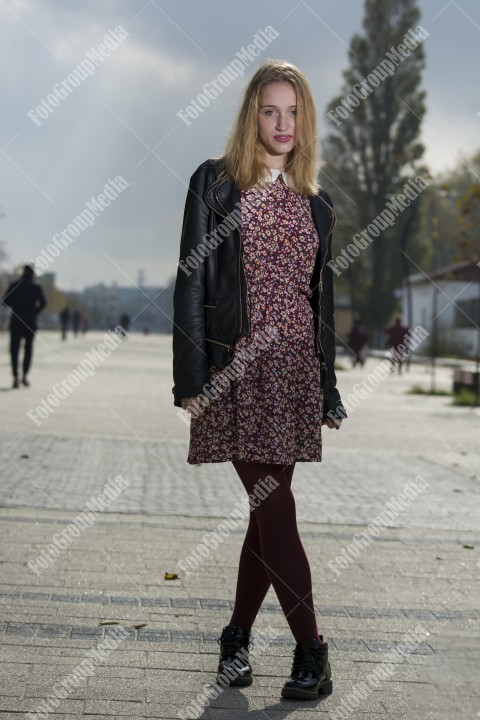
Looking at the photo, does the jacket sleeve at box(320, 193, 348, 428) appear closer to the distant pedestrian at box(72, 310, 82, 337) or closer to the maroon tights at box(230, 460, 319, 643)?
the maroon tights at box(230, 460, 319, 643)

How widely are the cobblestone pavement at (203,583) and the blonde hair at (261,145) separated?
149 centimetres

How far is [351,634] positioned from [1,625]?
130 cm

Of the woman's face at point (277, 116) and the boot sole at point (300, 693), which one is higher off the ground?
the woman's face at point (277, 116)

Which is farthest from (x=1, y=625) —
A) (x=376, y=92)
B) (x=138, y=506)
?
(x=376, y=92)

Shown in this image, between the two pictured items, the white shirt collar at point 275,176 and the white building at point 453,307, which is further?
the white building at point 453,307

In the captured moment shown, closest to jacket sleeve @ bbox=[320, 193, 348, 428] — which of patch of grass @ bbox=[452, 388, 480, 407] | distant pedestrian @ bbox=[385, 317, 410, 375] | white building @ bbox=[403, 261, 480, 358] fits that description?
patch of grass @ bbox=[452, 388, 480, 407]

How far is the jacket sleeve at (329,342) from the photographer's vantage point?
3.83 meters

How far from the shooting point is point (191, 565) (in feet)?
18.7

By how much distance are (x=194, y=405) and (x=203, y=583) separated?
5.98ft

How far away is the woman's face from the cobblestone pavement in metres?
1.57

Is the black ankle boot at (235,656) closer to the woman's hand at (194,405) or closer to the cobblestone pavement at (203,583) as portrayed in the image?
the cobblestone pavement at (203,583)

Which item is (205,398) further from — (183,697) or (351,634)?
(351,634)

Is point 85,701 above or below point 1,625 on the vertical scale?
above

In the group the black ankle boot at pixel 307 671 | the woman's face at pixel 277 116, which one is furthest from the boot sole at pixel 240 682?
the woman's face at pixel 277 116
